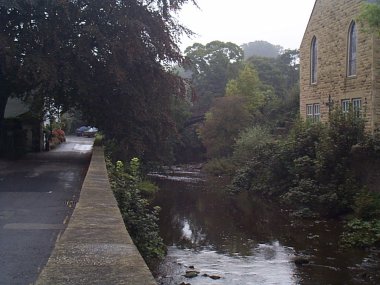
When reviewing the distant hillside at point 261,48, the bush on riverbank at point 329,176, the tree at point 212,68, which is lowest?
the bush on riverbank at point 329,176

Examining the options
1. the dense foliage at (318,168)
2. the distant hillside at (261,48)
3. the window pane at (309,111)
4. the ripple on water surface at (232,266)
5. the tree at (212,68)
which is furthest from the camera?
the distant hillside at (261,48)

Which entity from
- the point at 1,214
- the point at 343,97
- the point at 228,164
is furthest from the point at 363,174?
the point at 228,164

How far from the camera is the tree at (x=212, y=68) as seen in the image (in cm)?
6900

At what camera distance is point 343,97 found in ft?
99.8

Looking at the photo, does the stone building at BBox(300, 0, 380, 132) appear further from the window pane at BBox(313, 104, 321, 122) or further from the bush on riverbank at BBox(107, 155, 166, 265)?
the bush on riverbank at BBox(107, 155, 166, 265)

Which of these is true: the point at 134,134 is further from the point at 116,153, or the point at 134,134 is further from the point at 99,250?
the point at 99,250

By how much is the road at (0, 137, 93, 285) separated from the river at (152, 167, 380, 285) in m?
3.92

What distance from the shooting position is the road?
6883mm

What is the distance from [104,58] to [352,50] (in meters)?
15.4

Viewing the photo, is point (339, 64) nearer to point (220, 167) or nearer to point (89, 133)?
point (220, 167)

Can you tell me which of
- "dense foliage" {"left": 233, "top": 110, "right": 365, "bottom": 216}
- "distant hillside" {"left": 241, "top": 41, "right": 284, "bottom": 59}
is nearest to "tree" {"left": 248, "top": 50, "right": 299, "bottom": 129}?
"dense foliage" {"left": 233, "top": 110, "right": 365, "bottom": 216}

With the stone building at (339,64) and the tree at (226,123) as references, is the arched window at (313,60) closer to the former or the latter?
the stone building at (339,64)

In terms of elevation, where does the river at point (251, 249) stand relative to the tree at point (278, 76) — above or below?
below

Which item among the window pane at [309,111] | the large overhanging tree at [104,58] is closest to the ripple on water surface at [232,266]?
the large overhanging tree at [104,58]
